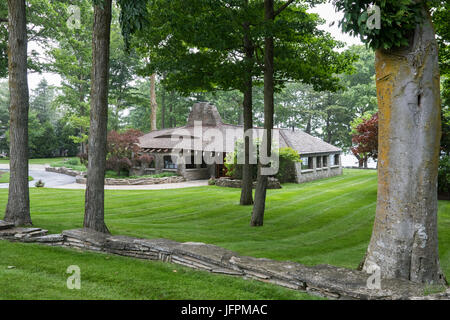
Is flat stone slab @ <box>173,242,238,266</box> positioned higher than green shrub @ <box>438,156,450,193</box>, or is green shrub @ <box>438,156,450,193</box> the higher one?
green shrub @ <box>438,156,450,193</box>

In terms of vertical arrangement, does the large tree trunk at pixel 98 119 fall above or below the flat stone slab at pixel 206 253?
above

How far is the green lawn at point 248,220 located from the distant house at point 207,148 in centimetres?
726

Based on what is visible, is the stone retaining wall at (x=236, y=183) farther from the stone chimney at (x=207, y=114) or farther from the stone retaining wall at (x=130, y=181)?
the stone chimney at (x=207, y=114)

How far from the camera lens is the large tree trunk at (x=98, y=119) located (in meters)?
8.14

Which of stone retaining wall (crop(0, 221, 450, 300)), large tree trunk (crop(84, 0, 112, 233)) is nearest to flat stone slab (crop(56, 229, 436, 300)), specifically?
stone retaining wall (crop(0, 221, 450, 300))

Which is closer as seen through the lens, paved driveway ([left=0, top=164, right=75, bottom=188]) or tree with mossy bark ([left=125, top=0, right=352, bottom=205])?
tree with mossy bark ([left=125, top=0, right=352, bottom=205])

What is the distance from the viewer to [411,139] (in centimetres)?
490

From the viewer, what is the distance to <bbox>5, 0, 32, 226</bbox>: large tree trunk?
8773 mm

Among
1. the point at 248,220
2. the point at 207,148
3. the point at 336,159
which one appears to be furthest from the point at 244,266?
the point at 336,159

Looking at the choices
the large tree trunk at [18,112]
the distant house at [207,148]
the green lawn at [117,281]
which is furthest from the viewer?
the distant house at [207,148]

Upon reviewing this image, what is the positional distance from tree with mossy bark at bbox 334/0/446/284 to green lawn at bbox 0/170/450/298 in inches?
79.7
